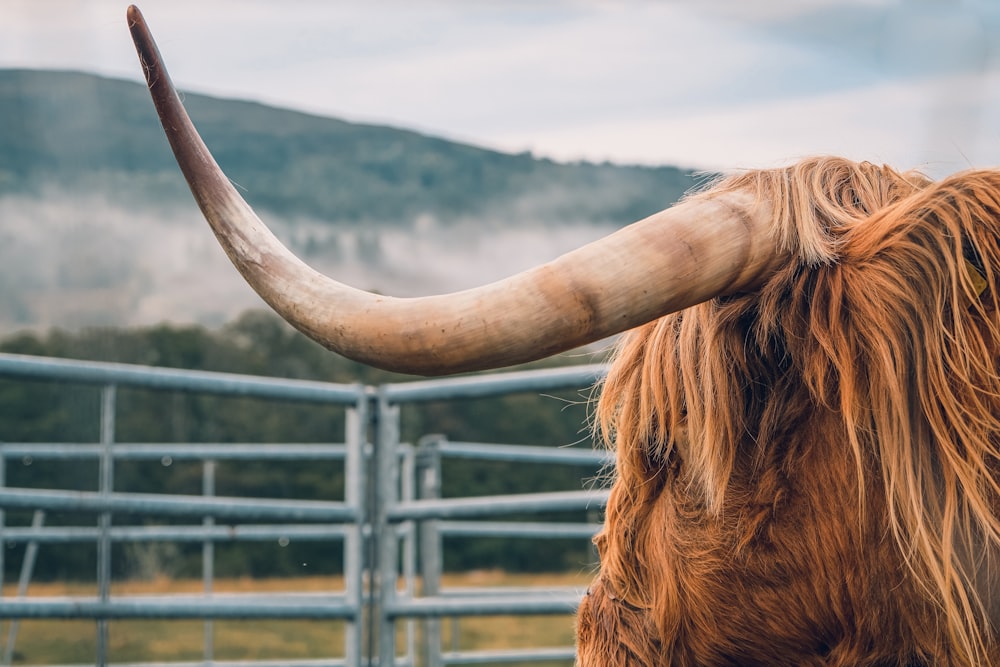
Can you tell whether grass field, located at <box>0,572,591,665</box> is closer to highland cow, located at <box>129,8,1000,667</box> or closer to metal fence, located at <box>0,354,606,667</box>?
metal fence, located at <box>0,354,606,667</box>

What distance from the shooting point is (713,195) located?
150cm

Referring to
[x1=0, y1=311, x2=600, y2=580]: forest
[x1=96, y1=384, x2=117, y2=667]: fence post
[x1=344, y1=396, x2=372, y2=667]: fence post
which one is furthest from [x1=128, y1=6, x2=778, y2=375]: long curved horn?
[x1=0, y1=311, x2=600, y2=580]: forest

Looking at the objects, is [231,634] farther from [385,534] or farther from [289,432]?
[385,534]

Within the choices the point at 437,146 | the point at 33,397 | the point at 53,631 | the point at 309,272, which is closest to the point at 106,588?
the point at 53,631

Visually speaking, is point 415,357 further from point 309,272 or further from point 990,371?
point 990,371

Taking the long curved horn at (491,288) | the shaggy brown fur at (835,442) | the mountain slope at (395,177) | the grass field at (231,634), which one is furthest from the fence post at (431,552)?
the mountain slope at (395,177)

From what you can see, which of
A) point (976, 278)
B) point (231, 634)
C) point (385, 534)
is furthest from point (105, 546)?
point (231, 634)

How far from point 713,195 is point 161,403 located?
16.2m

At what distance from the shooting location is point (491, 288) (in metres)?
1.23

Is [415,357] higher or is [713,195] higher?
[713,195]

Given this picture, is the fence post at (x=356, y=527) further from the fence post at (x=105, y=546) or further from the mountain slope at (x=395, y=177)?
the mountain slope at (x=395, y=177)

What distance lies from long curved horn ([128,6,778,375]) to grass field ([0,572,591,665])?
5.02 ft

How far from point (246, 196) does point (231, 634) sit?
5919 millimetres

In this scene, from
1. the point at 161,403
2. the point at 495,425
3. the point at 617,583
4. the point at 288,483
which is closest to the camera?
the point at 617,583
